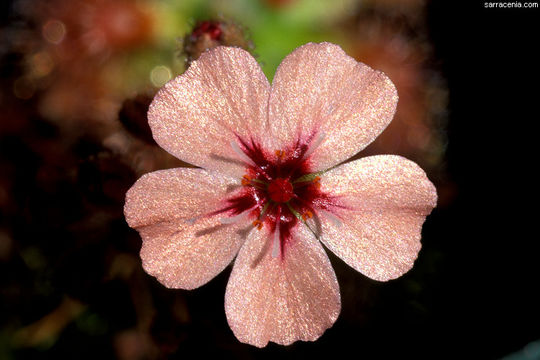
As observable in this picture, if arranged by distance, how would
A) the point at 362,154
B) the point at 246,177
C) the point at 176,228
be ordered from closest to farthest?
the point at 176,228
the point at 246,177
the point at 362,154

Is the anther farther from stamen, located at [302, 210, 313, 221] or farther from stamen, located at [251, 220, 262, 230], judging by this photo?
stamen, located at [251, 220, 262, 230]

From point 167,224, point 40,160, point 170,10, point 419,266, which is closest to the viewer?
point 167,224

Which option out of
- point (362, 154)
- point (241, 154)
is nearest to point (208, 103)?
point (241, 154)

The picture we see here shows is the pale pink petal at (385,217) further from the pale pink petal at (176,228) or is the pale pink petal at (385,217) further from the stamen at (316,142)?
the pale pink petal at (176,228)

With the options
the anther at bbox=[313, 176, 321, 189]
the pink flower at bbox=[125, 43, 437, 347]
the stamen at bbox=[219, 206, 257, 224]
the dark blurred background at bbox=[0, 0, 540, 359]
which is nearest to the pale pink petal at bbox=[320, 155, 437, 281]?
the pink flower at bbox=[125, 43, 437, 347]

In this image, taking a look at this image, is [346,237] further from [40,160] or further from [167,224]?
[40,160]

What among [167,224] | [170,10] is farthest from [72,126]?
[167,224]

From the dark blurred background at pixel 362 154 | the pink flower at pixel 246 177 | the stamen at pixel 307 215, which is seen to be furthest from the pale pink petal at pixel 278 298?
the dark blurred background at pixel 362 154

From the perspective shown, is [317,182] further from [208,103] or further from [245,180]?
[208,103]
